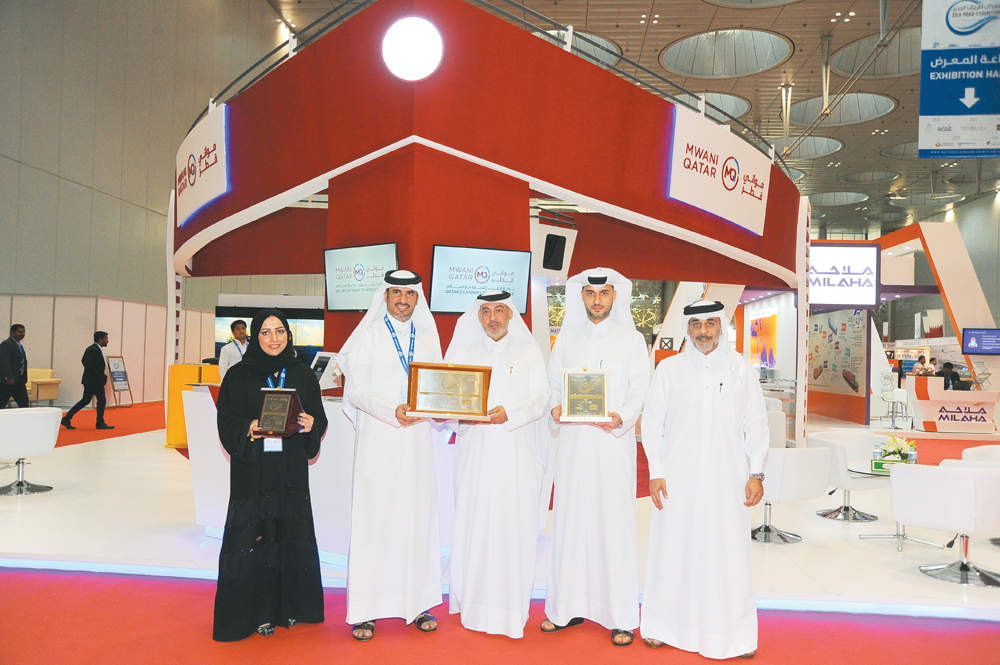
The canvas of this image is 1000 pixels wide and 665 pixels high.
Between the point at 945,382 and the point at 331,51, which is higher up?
the point at 331,51

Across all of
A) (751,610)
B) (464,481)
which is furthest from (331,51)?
(751,610)

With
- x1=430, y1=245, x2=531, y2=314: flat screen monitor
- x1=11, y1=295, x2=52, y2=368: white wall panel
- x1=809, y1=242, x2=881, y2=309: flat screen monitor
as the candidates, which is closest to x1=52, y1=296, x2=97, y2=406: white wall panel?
x1=11, y1=295, x2=52, y2=368: white wall panel

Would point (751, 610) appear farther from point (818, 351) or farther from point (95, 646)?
point (818, 351)

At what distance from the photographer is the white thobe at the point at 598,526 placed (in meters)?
3.41

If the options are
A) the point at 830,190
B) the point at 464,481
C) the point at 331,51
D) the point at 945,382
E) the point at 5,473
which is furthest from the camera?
the point at 830,190

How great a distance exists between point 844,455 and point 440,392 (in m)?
4.22

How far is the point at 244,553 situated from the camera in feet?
10.7

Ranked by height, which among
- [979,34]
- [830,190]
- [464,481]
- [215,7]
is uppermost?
[215,7]

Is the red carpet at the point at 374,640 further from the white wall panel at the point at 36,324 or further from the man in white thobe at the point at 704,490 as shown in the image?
the white wall panel at the point at 36,324

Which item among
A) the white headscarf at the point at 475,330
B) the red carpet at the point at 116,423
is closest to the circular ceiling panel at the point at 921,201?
the red carpet at the point at 116,423

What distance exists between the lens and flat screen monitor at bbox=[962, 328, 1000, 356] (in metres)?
13.4

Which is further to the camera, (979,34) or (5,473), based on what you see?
(5,473)

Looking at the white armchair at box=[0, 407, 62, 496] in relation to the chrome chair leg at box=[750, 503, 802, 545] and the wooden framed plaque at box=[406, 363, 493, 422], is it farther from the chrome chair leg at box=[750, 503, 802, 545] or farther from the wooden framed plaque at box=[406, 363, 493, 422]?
the chrome chair leg at box=[750, 503, 802, 545]

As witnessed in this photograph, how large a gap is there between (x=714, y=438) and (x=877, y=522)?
355 cm
